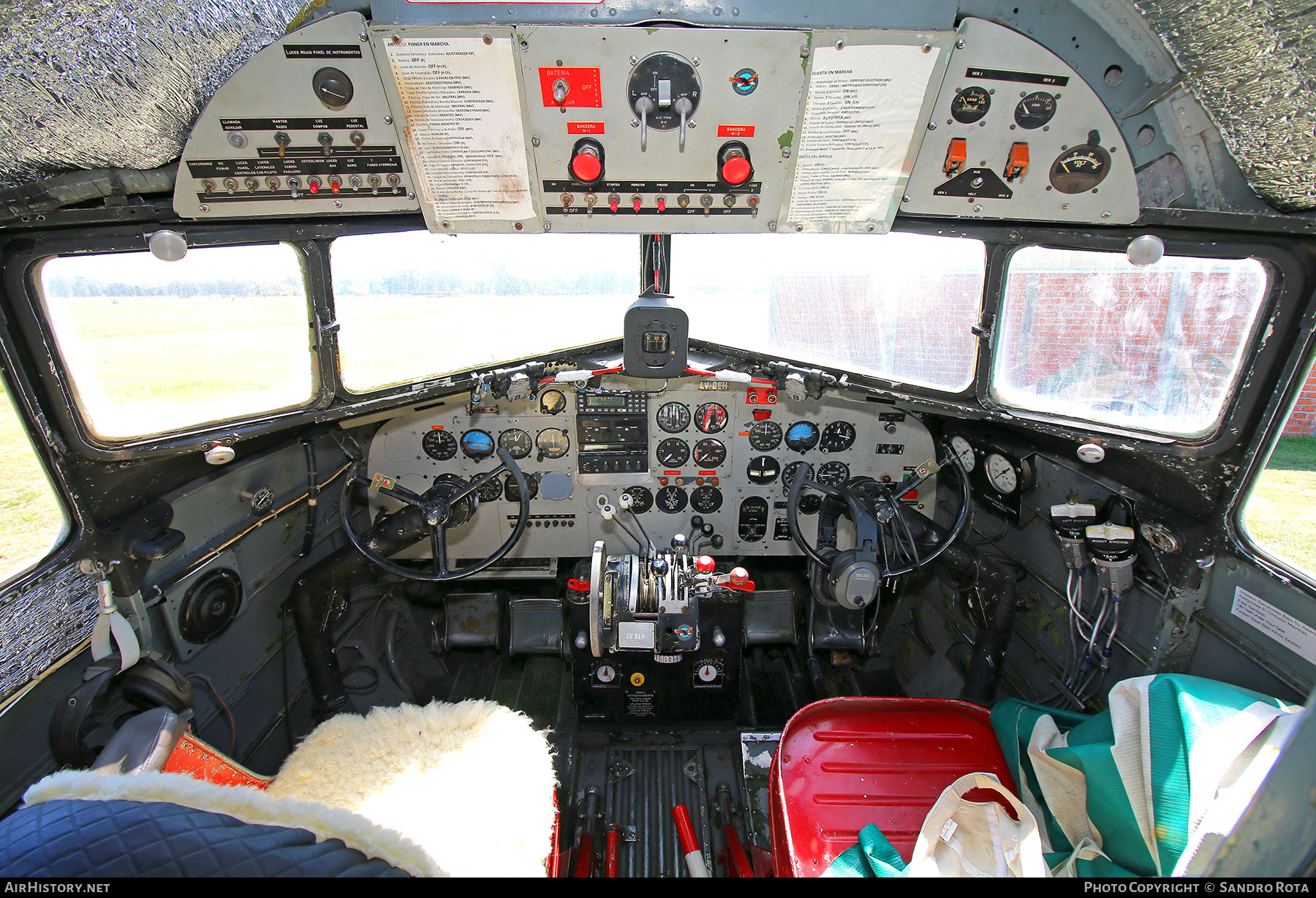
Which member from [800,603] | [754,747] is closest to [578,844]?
[754,747]

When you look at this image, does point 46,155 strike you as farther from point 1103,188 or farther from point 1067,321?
point 1067,321

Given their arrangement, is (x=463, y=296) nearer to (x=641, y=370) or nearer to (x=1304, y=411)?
(x=641, y=370)

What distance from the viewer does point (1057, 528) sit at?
2.31m

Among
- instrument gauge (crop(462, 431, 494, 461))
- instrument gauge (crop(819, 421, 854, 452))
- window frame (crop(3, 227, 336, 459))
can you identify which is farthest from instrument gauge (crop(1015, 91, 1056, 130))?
instrument gauge (crop(462, 431, 494, 461))

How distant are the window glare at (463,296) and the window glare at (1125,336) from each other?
5.71ft

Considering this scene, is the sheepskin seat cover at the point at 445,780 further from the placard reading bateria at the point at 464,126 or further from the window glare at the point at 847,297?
the window glare at the point at 847,297

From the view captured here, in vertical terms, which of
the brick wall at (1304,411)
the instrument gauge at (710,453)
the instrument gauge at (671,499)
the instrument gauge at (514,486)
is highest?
the brick wall at (1304,411)

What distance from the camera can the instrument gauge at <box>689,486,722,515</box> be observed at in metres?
3.43

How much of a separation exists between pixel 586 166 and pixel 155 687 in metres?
2.14

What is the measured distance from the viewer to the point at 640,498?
3428 mm

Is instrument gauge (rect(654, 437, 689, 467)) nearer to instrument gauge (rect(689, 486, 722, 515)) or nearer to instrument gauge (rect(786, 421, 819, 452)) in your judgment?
instrument gauge (rect(689, 486, 722, 515))

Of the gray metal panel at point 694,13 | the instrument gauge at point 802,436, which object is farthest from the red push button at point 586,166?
the instrument gauge at point 802,436

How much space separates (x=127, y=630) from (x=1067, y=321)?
11.1 ft

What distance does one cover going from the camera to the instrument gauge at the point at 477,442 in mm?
3211
